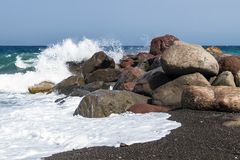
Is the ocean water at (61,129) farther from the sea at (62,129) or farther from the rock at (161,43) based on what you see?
the rock at (161,43)

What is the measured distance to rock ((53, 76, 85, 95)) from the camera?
50.1ft

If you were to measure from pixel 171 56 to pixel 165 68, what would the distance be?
0.33 m

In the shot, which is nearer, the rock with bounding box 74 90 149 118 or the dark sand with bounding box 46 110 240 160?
the dark sand with bounding box 46 110 240 160

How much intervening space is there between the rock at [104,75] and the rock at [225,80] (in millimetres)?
5386

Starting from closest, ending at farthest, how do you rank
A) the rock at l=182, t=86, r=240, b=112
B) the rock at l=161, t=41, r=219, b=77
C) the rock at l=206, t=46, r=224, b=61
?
1. the rock at l=182, t=86, r=240, b=112
2. the rock at l=161, t=41, r=219, b=77
3. the rock at l=206, t=46, r=224, b=61

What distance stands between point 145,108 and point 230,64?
9.02ft

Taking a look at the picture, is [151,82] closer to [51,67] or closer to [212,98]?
[212,98]

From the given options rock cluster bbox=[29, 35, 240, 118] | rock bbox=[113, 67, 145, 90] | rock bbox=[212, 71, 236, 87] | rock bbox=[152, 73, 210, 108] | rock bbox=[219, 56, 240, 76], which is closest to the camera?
rock cluster bbox=[29, 35, 240, 118]

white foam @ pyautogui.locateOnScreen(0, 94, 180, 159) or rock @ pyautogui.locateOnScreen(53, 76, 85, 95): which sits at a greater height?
white foam @ pyautogui.locateOnScreen(0, 94, 180, 159)

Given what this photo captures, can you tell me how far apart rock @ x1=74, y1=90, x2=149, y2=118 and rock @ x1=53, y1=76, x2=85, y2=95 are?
198 inches

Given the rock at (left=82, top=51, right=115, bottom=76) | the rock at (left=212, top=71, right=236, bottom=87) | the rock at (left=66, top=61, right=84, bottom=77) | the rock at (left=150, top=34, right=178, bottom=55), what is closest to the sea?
the rock at (left=212, top=71, right=236, bottom=87)

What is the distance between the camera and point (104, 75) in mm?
15734

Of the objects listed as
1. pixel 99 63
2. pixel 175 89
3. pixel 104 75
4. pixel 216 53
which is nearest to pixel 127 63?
pixel 99 63

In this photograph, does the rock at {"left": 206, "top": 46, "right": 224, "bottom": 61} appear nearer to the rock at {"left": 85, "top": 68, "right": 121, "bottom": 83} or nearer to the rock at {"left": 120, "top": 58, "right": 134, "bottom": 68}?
the rock at {"left": 120, "top": 58, "right": 134, "bottom": 68}
